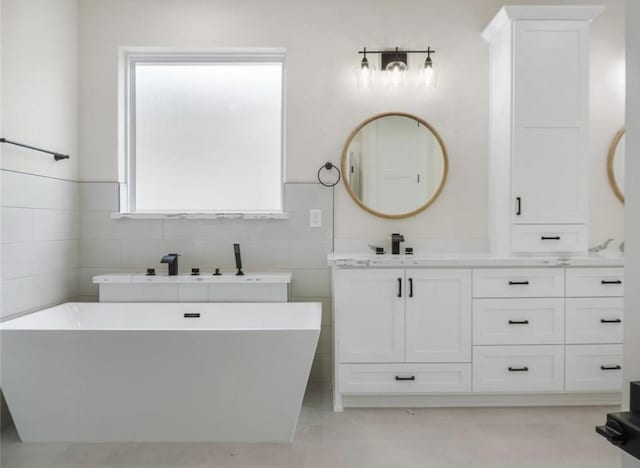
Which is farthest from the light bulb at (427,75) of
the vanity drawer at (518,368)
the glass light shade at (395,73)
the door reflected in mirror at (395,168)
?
the vanity drawer at (518,368)

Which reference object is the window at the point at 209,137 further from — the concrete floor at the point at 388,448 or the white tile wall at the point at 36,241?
the concrete floor at the point at 388,448

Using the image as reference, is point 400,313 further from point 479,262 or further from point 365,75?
point 365,75

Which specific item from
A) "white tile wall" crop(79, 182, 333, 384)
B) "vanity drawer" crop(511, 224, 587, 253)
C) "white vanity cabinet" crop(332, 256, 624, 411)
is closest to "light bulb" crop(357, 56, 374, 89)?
"white tile wall" crop(79, 182, 333, 384)

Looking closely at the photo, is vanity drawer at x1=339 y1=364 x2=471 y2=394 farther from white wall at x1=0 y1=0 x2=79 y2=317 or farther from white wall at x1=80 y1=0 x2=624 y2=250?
white wall at x1=0 y1=0 x2=79 y2=317

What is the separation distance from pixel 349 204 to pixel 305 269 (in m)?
0.54

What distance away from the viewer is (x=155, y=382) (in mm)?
2287

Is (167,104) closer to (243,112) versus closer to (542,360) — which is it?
(243,112)

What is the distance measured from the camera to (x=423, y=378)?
2.79 m

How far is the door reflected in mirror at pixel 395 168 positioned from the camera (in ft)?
10.7

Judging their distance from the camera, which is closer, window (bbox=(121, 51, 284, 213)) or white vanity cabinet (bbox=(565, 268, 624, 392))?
white vanity cabinet (bbox=(565, 268, 624, 392))

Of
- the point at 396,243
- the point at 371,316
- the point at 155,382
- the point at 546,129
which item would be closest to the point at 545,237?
the point at 546,129

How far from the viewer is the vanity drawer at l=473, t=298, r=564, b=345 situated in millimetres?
2783

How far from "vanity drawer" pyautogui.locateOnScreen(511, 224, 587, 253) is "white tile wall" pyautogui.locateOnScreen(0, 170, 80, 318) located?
113 inches

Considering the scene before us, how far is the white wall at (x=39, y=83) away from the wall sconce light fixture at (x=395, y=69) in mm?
1938
